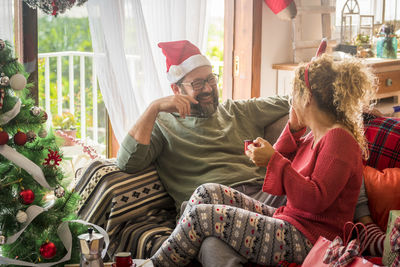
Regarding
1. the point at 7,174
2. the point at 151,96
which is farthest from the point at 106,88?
the point at 7,174

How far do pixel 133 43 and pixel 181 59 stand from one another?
584 mm

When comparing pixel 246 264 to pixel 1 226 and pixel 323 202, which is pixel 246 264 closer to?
pixel 323 202

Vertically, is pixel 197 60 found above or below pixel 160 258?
above

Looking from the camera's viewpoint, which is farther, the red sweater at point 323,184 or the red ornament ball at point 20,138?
the red ornament ball at point 20,138

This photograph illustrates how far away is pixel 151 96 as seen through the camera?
3.29 meters

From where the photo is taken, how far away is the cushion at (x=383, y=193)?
2.04 m

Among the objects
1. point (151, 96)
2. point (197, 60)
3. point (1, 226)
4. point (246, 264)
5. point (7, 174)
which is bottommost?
point (246, 264)

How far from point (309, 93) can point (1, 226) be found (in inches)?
45.9

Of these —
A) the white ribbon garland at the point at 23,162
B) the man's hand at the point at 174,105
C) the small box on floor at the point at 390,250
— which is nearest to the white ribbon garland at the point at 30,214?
the white ribbon garland at the point at 23,162

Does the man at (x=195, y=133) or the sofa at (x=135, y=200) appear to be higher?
the man at (x=195, y=133)

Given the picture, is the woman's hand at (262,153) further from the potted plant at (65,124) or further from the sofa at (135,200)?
the potted plant at (65,124)

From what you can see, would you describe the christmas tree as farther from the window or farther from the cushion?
the window

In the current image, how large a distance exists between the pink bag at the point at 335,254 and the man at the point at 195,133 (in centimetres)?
56

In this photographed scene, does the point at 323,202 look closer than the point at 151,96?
Yes
